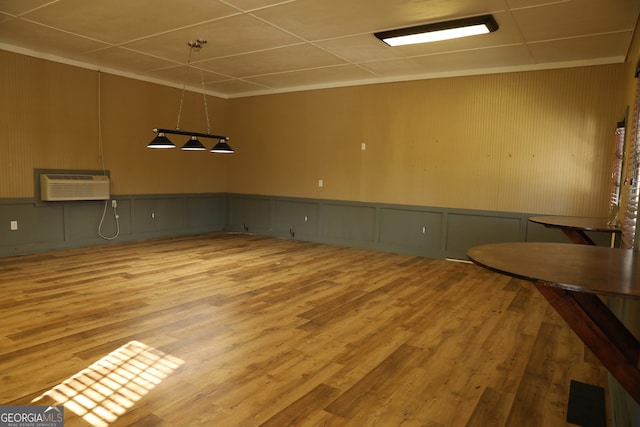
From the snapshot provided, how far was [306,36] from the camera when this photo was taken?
15.9 ft

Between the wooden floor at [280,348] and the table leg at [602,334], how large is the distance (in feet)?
2.80

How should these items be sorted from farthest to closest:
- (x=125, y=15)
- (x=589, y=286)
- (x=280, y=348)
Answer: (x=125, y=15) < (x=280, y=348) < (x=589, y=286)

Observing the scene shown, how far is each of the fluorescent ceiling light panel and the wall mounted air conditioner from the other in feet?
15.6

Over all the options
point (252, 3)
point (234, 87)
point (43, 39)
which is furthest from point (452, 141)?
point (43, 39)

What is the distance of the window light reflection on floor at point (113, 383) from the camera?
7.28ft

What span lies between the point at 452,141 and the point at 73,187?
575 centimetres

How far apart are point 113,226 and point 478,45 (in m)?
6.12

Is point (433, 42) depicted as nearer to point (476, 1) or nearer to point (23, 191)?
point (476, 1)

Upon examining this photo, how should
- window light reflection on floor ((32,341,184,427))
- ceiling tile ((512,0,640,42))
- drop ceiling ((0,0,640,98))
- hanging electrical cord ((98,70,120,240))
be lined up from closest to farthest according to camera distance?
window light reflection on floor ((32,341,184,427)) → ceiling tile ((512,0,640,42)) → drop ceiling ((0,0,640,98)) → hanging electrical cord ((98,70,120,240))

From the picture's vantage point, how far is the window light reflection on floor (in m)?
2.22

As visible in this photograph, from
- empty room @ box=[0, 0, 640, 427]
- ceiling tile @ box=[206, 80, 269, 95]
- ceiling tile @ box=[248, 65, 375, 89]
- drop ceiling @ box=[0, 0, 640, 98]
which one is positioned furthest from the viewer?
ceiling tile @ box=[206, 80, 269, 95]

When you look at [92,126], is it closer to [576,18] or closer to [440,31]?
[440,31]

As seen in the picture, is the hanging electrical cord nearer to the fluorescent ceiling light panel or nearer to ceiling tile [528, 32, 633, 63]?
the fluorescent ceiling light panel

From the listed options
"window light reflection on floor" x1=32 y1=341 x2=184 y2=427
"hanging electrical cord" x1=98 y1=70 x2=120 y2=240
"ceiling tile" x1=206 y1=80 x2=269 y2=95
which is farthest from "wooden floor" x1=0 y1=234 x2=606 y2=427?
"ceiling tile" x1=206 y1=80 x2=269 y2=95
